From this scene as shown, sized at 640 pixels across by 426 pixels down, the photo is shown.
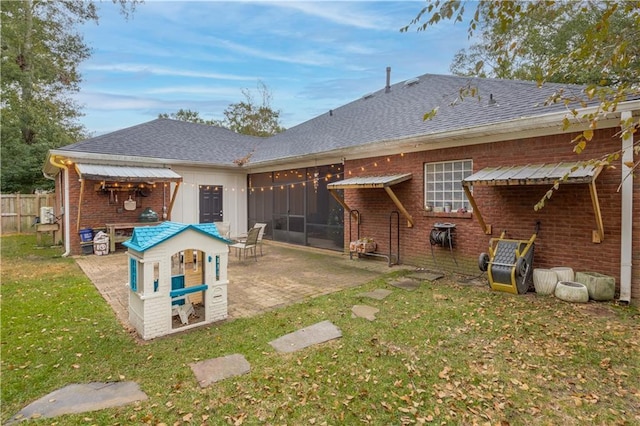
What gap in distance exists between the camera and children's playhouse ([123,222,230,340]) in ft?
12.3

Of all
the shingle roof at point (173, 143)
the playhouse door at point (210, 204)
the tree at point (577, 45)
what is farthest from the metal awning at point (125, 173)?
the tree at point (577, 45)

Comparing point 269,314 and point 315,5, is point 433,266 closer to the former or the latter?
point 269,314

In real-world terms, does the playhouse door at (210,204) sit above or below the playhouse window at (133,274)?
above

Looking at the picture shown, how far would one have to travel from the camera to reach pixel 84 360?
3.29 meters

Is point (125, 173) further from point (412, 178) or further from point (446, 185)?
point (446, 185)

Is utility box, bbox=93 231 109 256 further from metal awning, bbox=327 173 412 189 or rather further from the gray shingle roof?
metal awning, bbox=327 173 412 189

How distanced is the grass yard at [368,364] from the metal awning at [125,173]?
16.0ft

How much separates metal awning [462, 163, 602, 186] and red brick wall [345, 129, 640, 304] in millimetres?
306

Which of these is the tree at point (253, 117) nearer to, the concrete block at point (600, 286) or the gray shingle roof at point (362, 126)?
the gray shingle roof at point (362, 126)

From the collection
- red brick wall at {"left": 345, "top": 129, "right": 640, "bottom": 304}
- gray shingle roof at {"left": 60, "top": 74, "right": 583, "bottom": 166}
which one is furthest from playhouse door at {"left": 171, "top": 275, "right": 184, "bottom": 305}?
gray shingle roof at {"left": 60, "top": 74, "right": 583, "bottom": 166}

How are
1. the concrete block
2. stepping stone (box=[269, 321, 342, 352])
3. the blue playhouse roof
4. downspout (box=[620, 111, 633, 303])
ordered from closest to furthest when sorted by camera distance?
stepping stone (box=[269, 321, 342, 352]) < the blue playhouse roof < downspout (box=[620, 111, 633, 303]) < the concrete block

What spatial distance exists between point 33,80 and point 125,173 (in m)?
14.1

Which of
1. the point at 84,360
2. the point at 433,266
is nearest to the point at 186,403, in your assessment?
the point at 84,360

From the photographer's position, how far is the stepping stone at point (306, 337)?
3.56 m
